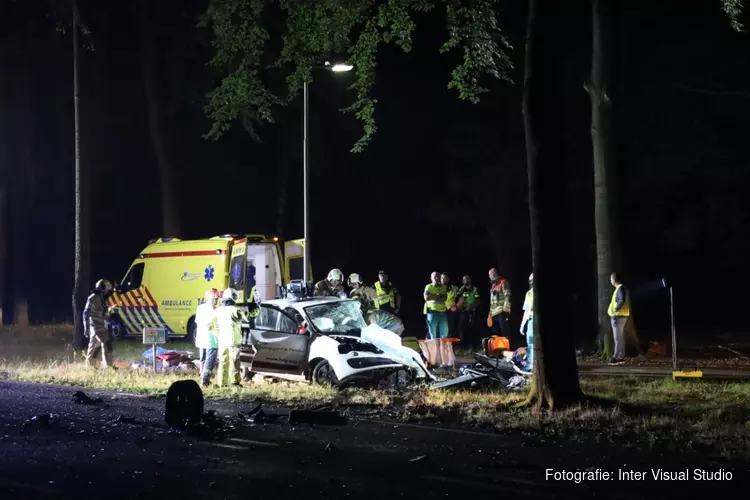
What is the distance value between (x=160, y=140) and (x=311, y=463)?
22.7 m

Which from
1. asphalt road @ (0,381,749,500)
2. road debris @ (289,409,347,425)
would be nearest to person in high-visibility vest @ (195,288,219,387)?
asphalt road @ (0,381,749,500)

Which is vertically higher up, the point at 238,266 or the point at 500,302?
the point at 238,266

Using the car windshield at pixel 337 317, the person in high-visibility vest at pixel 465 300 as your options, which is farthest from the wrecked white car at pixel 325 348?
the person in high-visibility vest at pixel 465 300

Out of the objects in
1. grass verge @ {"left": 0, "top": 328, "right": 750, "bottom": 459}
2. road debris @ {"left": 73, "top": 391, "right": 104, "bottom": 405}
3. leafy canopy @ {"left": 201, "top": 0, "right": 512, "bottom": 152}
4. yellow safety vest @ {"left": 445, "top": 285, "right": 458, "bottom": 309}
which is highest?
leafy canopy @ {"left": 201, "top": 0, "right": 512, "bottom": 152}

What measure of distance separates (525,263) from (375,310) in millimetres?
22137

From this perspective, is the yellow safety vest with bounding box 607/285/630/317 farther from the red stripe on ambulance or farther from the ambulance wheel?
the ambulance wheel

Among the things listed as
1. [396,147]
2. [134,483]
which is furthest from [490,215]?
[134,483]

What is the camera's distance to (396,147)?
109 feet

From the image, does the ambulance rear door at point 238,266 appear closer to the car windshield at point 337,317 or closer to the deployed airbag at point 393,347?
the car windshield at point 337,317

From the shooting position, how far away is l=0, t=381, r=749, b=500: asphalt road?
286 inches

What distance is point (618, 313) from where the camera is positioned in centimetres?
1758

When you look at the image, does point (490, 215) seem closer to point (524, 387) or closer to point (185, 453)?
point (524, 387)

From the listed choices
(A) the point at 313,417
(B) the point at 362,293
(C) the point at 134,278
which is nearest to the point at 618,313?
(B) the point at 362,293

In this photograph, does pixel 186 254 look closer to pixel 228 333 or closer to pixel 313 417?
pixel 228 333
